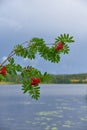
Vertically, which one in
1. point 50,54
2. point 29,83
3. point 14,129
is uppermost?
point 50,54

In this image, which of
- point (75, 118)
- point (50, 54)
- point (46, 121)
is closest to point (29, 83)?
point (50, 54)

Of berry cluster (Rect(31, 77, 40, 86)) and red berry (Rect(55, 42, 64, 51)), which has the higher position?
red berry (Rect(55, 42, 64, 51))

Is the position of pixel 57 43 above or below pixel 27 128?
above

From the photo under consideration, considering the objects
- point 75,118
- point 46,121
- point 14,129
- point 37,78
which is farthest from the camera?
point 75,118

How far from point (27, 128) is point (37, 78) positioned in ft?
91.1

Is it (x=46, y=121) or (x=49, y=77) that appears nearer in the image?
(x=49, y=77)

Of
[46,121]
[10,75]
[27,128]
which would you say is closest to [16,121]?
[46,121]

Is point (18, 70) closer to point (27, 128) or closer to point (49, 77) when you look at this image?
point (49, 77)

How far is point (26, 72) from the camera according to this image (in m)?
4.92

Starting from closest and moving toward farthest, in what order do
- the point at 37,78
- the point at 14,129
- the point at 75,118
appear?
the point at 37,78, the point at 14,129, the point at 75,118

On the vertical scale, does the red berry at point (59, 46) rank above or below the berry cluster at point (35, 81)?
above

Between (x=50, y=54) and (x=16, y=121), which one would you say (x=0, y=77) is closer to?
(x=50, y=54)

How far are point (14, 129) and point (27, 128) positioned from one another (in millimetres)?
1089

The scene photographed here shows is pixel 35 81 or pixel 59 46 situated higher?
pixel 59 46
